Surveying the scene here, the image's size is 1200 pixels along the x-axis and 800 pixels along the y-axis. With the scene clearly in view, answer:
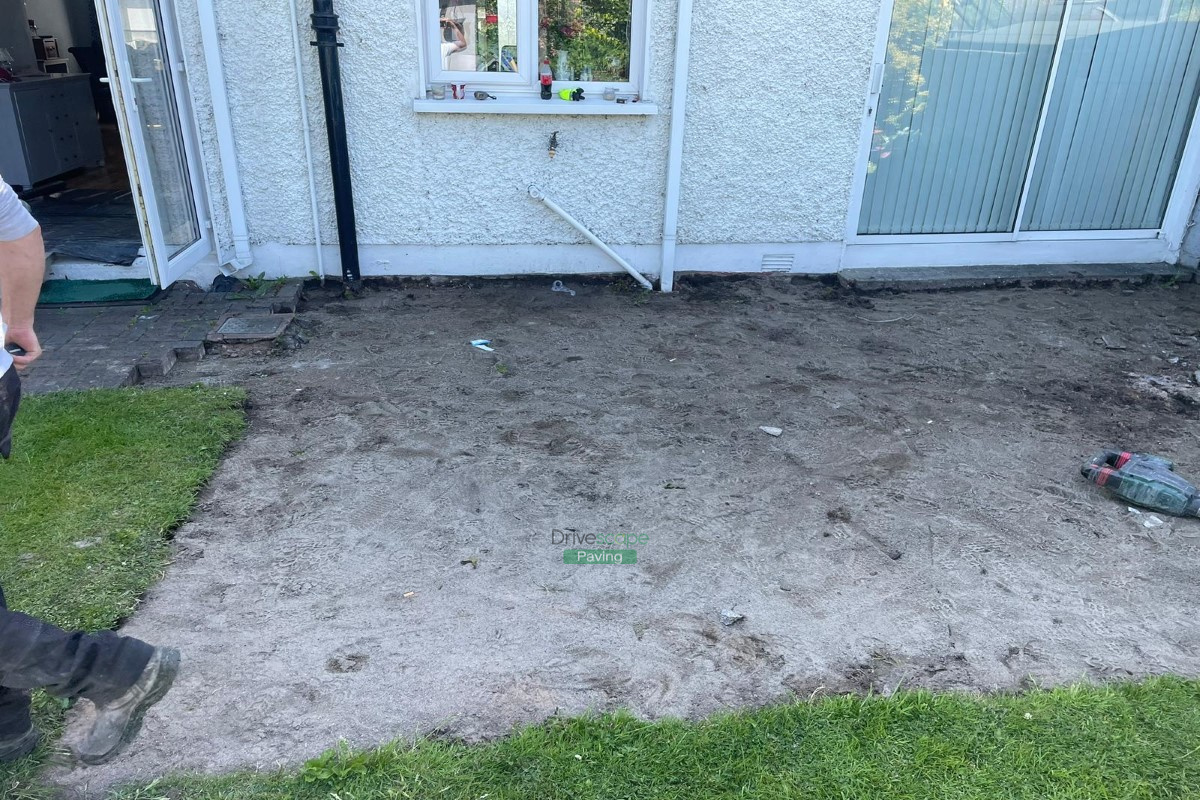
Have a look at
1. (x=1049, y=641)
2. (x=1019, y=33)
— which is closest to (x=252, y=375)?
(x=1049, y=641)

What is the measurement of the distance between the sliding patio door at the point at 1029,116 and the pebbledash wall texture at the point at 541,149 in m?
0.48

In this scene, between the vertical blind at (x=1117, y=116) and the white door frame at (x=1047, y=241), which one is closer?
the vertical blind at (x=1117, y=116)

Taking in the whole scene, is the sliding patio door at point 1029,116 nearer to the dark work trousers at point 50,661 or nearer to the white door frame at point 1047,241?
the white door frame at point 1047,241

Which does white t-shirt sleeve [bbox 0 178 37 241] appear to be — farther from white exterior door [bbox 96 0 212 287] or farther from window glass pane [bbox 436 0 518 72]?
window glass pane [bbox 436 0 518 72]

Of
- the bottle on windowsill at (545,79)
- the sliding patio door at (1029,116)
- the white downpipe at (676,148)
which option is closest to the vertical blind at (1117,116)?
the sliding patio door at (1029,116)

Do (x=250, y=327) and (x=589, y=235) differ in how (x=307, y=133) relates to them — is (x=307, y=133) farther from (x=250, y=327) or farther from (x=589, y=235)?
(x=589, y=235)

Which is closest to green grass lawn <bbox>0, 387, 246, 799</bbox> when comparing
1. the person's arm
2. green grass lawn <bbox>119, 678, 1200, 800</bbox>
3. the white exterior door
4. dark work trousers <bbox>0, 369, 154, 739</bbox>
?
dark work trousers <bbox>0, 369, 154, 739</bbox>

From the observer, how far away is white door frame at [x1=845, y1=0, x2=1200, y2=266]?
6.44 meters

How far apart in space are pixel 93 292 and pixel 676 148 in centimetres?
425

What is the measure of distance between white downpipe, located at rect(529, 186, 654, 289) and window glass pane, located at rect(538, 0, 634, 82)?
88 centimetres

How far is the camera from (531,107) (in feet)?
18.1

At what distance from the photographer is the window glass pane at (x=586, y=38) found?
5.62 meters

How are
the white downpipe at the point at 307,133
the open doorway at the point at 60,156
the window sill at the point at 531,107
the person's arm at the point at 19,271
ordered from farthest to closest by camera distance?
the open doorway at the point at 60,156, the window sill at the point at 531,107, the white downpipe at the point at 307,133, the person's arm at the point at 19,271

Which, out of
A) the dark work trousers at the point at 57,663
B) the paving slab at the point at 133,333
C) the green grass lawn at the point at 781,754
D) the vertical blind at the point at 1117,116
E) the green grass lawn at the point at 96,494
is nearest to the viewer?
the dark work trousers at the point at 57,663
